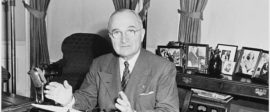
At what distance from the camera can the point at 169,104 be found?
203cm

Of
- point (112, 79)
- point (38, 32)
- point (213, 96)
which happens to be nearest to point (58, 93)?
point (112, 79)

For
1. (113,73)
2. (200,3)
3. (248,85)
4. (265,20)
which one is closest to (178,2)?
(200,3)

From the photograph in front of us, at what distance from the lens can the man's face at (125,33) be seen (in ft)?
6.90

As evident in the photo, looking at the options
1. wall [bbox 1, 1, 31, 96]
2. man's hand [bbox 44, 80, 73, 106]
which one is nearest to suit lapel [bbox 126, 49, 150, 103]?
man's hand [bbox 44, 80, 73, 106]

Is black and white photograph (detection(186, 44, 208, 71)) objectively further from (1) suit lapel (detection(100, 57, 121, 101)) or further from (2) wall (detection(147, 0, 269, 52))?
(1) suit lapel (detection(100, 57, 121, 101))

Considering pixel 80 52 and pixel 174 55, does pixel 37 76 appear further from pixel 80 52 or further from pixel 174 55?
pixel 80 52

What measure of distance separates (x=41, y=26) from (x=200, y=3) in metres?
2.89

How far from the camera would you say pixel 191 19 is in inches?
162

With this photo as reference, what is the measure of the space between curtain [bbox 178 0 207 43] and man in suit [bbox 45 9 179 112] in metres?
1.93

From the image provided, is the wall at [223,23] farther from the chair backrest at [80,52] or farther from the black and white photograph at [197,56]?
the chair backrest at [80,52]

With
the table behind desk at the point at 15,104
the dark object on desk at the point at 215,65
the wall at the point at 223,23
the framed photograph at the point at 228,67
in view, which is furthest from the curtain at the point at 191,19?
the table behind desk at the point at 15,104

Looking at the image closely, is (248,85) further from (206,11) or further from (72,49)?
(72,49)

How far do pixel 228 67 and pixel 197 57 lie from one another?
1.38 ft

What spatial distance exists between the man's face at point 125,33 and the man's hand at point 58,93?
0.49 metres
